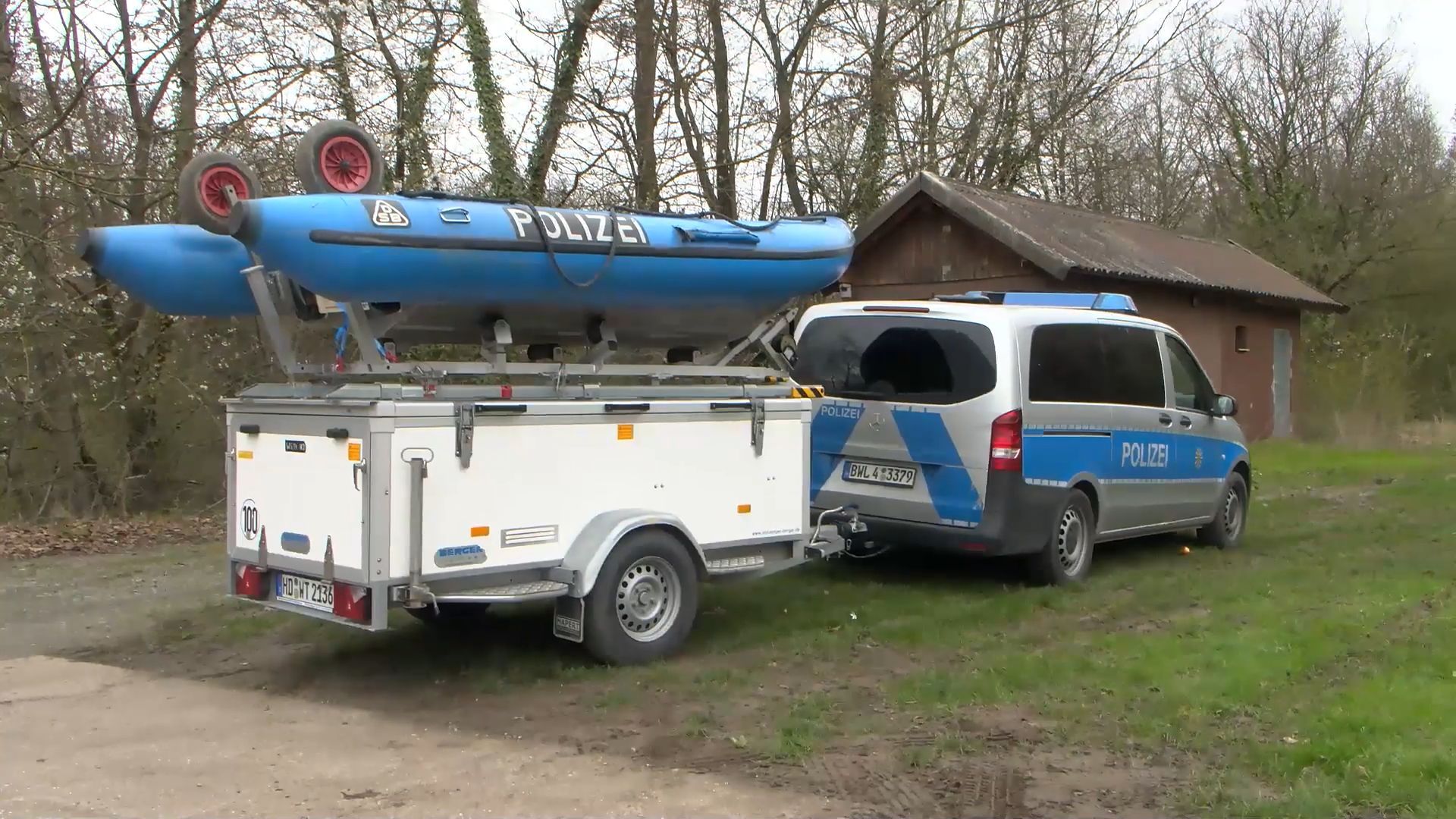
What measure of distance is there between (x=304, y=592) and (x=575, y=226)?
7.74ft

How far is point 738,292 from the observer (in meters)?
7.75

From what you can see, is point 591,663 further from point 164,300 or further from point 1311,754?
point 1311,754

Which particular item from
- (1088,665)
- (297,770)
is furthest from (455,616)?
(1088,665)

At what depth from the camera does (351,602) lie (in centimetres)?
620

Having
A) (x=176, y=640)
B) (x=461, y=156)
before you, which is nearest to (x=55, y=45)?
(x=461, y=156)

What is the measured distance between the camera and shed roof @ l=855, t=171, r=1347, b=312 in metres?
16.7

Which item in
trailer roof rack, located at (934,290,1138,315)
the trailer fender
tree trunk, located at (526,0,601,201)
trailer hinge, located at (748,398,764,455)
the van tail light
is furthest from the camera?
tree trunk, located at (526,0,601,201)

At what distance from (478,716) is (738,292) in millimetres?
2956

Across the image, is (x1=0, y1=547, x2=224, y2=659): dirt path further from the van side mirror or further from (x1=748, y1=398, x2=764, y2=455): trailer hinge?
the van side mirror

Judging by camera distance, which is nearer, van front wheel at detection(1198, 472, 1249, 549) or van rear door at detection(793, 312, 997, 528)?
van rear door at detection(793, 312, 997, 528)

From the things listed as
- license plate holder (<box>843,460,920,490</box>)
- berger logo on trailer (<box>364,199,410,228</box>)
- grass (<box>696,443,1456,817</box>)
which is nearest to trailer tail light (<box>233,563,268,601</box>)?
berger logo on trailer (<box>364,199,410,228</box>)

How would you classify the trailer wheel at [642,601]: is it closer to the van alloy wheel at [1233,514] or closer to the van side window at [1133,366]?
the van side window at [1133,366]

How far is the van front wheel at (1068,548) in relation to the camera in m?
8.99

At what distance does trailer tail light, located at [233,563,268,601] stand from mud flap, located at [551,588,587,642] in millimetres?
1545
